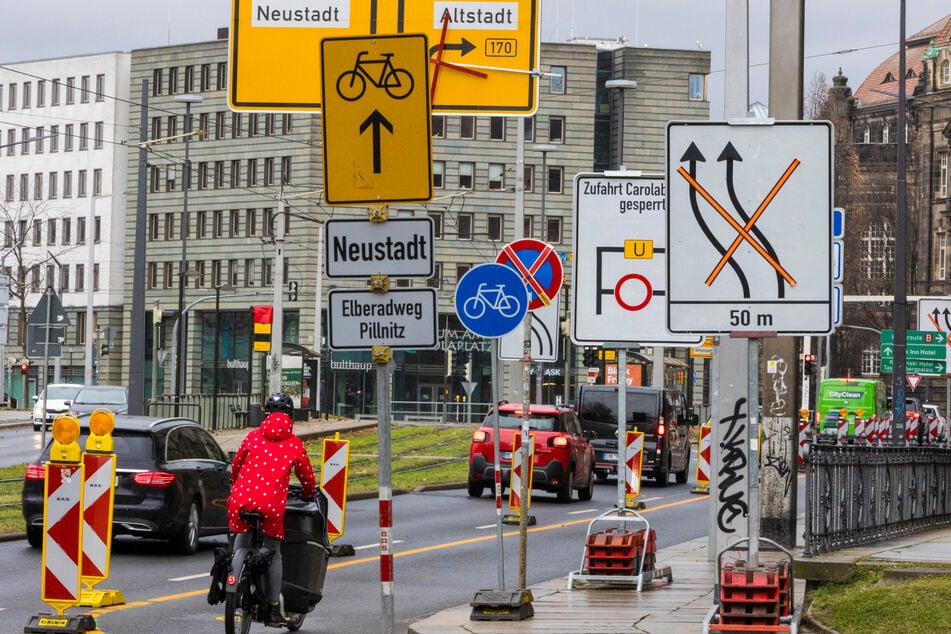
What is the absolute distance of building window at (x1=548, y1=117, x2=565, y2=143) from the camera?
99.1 metres

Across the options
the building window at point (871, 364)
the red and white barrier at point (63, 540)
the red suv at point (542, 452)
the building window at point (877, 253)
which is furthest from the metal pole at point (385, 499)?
the building window at point (871, 364)

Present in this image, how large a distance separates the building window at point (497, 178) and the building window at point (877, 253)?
27.7 meters

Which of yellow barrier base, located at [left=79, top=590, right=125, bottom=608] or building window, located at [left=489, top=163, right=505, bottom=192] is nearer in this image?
yellow barrier base, located at [left=79, top=590, right=125, bottom=608]

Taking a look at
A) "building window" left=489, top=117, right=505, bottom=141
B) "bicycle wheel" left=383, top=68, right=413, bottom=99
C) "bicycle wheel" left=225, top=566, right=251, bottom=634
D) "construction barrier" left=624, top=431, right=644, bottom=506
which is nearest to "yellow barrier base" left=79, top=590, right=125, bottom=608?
"bicycle wheel" left=225, top=566, right=251, bottom=634

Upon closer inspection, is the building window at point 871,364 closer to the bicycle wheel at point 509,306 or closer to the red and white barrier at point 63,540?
the bicycle wheel at point 509,306

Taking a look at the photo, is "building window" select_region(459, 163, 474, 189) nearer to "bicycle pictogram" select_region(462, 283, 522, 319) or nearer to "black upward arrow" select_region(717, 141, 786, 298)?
"bicycle pictogram" select_region(462, 283, 522, 319)

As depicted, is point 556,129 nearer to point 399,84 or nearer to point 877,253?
point 877,253

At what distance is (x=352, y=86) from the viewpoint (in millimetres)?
9359

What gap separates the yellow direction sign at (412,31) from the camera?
12.1 meters

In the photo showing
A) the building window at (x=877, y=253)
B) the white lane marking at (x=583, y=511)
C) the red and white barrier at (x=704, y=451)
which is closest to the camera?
the white lane marking at (x=583, y=511)

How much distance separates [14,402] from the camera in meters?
101

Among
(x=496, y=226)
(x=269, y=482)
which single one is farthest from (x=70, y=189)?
(x=269, y=482)

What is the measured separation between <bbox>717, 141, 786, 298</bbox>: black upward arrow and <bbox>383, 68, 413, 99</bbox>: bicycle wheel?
2.10 metres

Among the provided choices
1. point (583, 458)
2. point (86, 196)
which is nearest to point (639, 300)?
point (583, 458)
